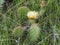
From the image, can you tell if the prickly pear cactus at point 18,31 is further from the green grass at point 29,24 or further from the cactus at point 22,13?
the cactus at point 22,13

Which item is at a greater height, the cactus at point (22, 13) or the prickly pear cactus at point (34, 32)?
the cactus at point (22, 13)

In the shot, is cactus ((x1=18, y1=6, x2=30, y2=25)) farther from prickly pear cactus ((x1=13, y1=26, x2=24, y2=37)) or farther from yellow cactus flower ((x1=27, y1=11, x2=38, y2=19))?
prickly pear cactus ((x1=13, y1=26, x2=24, y2=37))

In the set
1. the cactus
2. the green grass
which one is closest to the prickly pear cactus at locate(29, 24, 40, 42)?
the green grass

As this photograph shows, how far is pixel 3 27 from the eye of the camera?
1.91 metres

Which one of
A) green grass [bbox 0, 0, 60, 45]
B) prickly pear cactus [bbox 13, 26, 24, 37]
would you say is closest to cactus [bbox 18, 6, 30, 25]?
green grass [bbox 0, 0, 60, 45]

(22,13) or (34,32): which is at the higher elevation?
(22,13)

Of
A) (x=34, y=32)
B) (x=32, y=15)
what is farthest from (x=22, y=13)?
(x=34, y=32)

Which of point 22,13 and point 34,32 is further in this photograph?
point 22,13

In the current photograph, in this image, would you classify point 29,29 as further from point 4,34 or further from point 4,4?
point 4,4

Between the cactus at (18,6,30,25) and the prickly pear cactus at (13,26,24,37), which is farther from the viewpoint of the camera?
the cactus at (18,6,30,25)

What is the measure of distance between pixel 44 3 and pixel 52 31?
0.28 meters

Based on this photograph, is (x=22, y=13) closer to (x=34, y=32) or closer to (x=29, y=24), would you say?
(x=29, y=24)

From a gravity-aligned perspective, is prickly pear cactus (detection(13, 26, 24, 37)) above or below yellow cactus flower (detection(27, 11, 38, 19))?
below

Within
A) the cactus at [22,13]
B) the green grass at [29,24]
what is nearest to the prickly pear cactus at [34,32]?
the green grass at [29,24]
